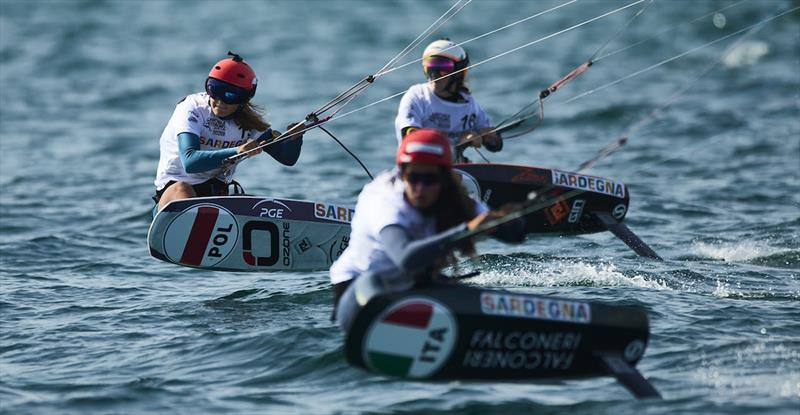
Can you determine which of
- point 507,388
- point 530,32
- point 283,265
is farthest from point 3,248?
point 530,32

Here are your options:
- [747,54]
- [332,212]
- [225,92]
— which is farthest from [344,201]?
[747,54]

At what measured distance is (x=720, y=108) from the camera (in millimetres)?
20125

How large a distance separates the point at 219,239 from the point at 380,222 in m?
3.59

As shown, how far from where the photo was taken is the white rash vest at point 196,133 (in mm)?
9023

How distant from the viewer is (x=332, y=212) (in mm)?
9641

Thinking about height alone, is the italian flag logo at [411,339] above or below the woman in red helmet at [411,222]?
below

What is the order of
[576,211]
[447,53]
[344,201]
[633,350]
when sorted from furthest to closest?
1. [344,201]
2. [576,211]
3. [447,53]
4. [633,350]

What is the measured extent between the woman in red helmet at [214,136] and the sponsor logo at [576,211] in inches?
108

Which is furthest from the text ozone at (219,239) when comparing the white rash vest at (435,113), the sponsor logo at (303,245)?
the white rash vest at (435,113)

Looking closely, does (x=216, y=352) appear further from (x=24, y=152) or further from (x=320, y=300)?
(x=24, y=152)

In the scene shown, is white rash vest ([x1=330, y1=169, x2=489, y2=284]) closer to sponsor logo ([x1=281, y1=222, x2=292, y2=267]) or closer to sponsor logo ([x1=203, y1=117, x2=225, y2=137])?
sponsor logo ([x1=203, y1=117, x2=225, y2=137])

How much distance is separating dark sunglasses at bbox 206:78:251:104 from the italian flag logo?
333 cm

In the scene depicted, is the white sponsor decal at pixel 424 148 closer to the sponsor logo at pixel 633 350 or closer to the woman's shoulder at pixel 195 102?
the sponsor logo at pixel 633 350

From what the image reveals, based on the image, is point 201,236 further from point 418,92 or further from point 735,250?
point 735,250
